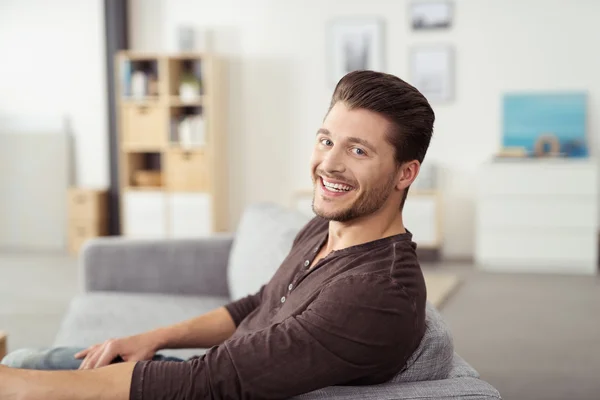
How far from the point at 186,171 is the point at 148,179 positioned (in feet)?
1.19

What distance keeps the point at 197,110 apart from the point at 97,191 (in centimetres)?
109

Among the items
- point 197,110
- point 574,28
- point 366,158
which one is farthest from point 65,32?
point 366,158

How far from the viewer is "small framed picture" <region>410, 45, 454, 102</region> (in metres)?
6.52

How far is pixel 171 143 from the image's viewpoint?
6.61 metres

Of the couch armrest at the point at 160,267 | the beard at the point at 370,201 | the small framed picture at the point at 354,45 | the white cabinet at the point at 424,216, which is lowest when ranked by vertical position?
the white cabinet at the point at 424,216

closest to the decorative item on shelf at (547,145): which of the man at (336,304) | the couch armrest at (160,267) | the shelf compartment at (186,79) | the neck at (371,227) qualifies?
the shelf compartment at (186,79)

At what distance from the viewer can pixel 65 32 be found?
278 inches

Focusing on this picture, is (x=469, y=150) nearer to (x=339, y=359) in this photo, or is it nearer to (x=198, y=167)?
(x=198, y=167)

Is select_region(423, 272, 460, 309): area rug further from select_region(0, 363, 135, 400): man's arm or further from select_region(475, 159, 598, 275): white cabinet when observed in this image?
select_region(0, 363, 135, 400): man's arm

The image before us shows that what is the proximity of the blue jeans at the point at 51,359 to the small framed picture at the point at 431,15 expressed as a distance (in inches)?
203

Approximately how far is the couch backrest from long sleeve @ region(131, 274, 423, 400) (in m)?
0.22

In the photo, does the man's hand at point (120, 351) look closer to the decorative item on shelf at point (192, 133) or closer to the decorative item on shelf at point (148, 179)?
the decorative item on shelf at point (192, 133)

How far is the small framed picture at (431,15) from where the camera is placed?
6.48 metres

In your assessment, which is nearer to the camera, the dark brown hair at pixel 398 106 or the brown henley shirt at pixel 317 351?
the brown henley shirt at pixel 317 351
